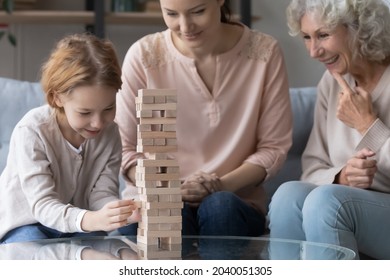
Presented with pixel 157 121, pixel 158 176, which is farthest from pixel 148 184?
pixel 157 121

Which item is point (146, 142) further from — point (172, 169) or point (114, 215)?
point (114, 215)

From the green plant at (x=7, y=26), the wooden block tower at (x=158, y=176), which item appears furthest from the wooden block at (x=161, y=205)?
the green plant at (x=7, y=26)

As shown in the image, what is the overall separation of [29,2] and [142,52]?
2081mm

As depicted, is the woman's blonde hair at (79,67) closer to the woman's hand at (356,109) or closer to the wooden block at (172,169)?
the wooden block at (172,169)

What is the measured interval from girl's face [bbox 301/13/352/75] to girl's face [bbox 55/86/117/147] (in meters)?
0.56

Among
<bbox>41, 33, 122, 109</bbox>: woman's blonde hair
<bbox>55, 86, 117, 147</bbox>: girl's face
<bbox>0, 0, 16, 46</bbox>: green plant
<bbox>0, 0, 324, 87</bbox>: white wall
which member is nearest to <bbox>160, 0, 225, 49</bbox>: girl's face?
<bbox>41, 33, 122, 109</bbox>: woman's blonde hair

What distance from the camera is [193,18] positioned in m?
2.31

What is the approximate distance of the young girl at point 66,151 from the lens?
6.86ft

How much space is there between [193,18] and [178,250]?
2.38ft

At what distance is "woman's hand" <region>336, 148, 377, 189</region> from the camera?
2.15 m

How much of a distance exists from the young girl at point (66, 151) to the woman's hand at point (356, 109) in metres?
0.58
